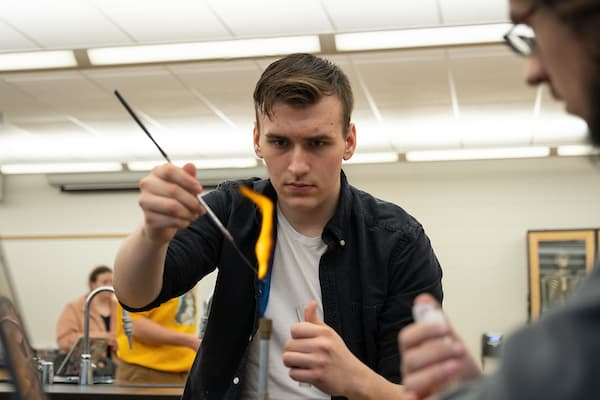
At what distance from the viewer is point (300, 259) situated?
1889 mm

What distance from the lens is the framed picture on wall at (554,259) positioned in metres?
9.13

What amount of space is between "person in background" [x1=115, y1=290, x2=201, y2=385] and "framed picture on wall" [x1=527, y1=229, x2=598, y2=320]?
19.2 feet

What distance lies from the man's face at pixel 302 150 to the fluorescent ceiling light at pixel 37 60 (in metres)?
4.12

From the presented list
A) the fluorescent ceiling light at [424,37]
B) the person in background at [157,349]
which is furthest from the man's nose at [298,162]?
the fluorescent ceiling light at [424,37]

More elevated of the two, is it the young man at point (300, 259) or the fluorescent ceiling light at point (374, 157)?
the fluorescent ceiling light at point (374, 157)

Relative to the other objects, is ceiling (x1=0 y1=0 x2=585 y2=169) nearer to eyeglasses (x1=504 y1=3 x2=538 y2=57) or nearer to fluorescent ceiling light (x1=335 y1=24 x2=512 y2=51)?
fluorescent ceiling light (x1=335 y1=24 x2=512 y2=51)

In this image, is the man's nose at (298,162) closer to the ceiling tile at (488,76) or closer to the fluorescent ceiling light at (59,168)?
the ceiling tile at (488,76)

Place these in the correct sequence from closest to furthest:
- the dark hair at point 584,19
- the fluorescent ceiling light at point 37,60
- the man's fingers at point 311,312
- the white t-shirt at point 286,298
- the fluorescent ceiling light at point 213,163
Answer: the dark hair at point 584,19 → the man's fingers at point 311,312 → the white t-shirt at point 286,298 → the fluorescent ceiling light at point 37,60 → the fluorescent ceiling light at point 213,163

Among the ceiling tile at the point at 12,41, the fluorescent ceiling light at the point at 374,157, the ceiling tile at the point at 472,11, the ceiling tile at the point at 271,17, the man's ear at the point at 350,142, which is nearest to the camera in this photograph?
the man's ear at the point at 350,142

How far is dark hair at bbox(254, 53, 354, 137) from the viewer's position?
1.81 metres

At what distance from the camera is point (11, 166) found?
10414 mm

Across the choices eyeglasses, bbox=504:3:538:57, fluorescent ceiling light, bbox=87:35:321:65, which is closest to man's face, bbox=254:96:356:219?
eyeglasses, bbox=504:3:538:57

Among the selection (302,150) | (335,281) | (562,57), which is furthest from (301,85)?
(562,57)

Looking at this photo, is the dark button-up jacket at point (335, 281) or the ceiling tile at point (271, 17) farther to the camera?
the ceiling tile at point (271, 17)
